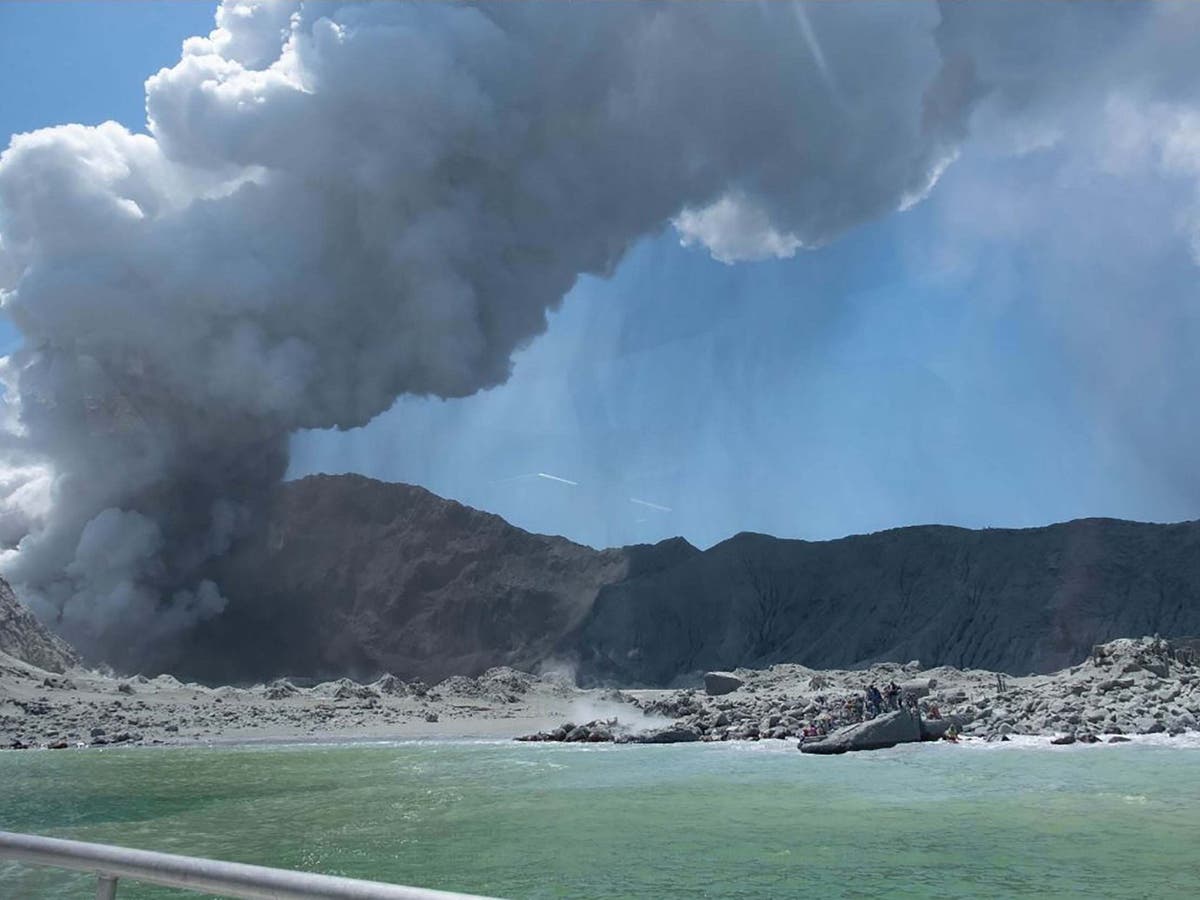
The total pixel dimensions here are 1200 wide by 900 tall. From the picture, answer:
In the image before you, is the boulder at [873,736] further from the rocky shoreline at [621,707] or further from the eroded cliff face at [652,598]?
the eroded cliff face at [652,598]

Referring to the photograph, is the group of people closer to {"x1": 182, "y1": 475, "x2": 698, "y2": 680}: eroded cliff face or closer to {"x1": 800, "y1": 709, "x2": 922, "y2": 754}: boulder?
{"x1": 800, "y1": 709, "x2": 922, "y2": 754}: boulder

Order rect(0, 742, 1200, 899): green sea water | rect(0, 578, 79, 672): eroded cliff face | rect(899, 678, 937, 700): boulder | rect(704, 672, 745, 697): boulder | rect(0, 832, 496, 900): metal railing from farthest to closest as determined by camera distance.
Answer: rect(0, 578, 79, 672): eroded cliff face < rect(704, 672, 745, 697): boulder < rect(899, 678, 937, 700): boulder < rect(0, 742, 1200, 899): green sea water < rect(0, 832, 496, 900): metal railing

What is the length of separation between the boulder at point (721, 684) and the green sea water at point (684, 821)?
1106 inches

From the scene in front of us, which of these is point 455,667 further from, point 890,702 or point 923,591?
point 890,702

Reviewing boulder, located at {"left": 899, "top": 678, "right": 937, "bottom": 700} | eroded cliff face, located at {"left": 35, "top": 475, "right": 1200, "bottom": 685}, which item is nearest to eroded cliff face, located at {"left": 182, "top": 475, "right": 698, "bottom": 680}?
eroded cliff face, located at {"left": 35, "top": 475, "right": 1200, "bottom": 685}

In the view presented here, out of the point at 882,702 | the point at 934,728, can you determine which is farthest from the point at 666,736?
the point at 934,728

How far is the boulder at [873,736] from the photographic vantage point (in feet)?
111

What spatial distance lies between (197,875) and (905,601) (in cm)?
10447

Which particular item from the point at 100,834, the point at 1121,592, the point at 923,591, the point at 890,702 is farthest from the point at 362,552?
the point at 100,834

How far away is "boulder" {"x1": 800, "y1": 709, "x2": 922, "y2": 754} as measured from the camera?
33.7 meters

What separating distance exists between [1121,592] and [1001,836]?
86.1m

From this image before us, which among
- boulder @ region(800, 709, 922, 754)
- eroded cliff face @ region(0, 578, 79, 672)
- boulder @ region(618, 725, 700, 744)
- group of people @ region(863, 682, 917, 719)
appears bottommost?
boulder @ region(618, 725, 700, 744)

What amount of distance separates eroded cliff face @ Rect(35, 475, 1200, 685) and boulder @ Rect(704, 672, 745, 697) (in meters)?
32.4

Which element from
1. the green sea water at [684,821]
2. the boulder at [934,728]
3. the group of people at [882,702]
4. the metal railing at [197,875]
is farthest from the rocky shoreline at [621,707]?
the metal railing at [197,875]
